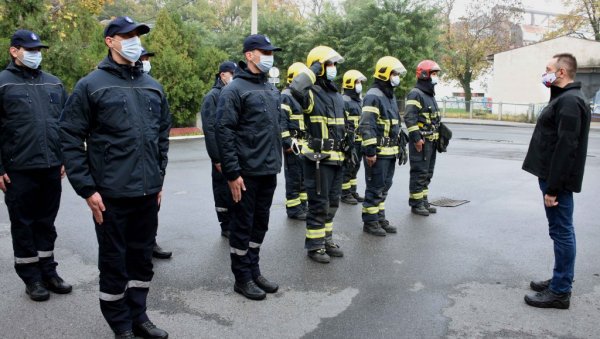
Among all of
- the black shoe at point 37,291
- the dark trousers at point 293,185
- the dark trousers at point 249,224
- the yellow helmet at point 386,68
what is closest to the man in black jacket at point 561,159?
the dark trousers at point 249,224

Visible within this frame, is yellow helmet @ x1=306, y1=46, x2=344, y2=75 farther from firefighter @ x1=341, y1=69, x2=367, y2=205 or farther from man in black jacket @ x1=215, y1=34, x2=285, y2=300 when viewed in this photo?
firefighter @ x1=341, y1=69, x2=367, y2=205

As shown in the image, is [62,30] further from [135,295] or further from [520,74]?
[520,74]

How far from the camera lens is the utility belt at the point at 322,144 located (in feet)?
18.7

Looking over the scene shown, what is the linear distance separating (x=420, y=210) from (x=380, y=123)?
170 cm

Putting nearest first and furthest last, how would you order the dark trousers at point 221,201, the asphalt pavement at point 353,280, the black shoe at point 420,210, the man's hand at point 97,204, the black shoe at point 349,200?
the man's hand at point 97,204
the asphalt pavement at point 353,280
the dark trousers at point 221,201
the black shoe at point 420,210
the black shoe at point 349,200

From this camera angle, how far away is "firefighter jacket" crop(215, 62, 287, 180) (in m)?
4.57

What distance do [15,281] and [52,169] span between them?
120cm

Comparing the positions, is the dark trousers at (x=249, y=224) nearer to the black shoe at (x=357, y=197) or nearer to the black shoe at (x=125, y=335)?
the black shoe at (x=125, y=335)

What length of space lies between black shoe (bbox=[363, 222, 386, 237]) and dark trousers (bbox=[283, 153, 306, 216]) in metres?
1.17

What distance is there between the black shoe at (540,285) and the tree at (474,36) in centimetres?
4116

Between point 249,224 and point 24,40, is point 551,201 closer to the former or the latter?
point 249,224

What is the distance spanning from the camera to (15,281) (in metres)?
5.10

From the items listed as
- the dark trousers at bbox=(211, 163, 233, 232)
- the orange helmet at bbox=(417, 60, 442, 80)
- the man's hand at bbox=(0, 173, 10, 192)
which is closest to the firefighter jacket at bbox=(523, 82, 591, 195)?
the orange helmet at bbox=(417, 60, 442, 80)

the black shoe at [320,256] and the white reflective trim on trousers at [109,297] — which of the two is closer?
the white reflective trim on trousers at [109,297]
